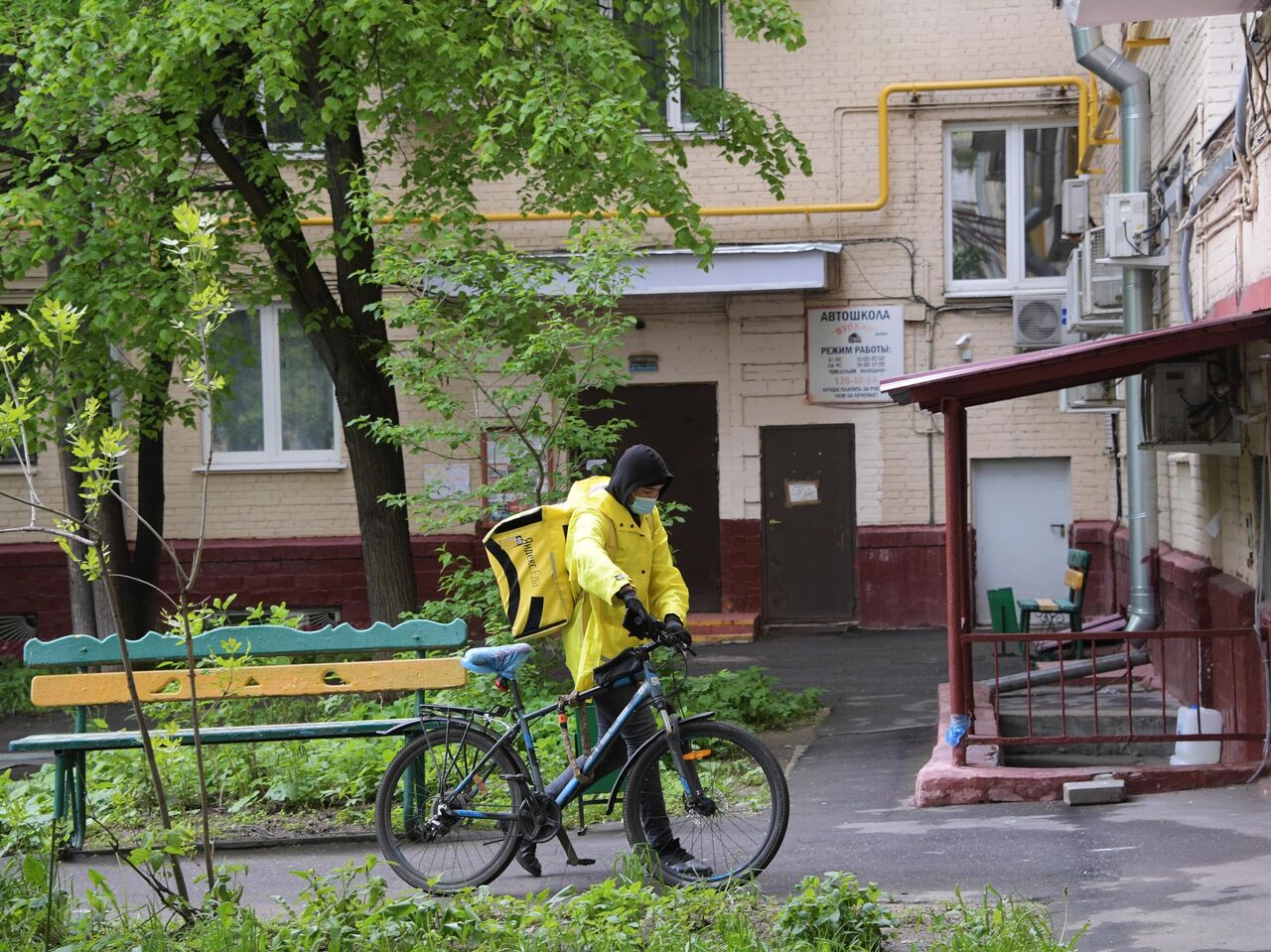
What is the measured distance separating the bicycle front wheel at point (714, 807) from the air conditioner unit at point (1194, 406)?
3.92 meters

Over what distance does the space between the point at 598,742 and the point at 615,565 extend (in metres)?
0.78

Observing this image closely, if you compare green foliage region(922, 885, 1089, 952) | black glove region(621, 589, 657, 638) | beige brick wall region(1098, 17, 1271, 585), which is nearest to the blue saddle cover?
black glove region(621, 589, 657, 638)

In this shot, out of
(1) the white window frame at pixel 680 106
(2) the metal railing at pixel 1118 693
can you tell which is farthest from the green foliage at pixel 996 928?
(1) the white window frame at pixel 680 106

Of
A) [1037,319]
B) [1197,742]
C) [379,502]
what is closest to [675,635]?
[1197,742]

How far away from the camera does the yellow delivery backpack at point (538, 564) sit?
6.18m

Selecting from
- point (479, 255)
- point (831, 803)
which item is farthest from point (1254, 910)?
point (479, 255)

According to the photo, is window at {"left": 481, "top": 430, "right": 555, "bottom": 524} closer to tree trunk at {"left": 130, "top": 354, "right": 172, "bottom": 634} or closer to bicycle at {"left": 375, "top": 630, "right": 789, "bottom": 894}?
bicycle at {"left": 375, "top": 630, "right": 789, "bottom": 894}

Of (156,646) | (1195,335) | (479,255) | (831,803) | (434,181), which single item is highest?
(434,181)

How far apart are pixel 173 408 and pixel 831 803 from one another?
22.7ft

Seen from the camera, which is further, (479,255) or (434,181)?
(434,181)

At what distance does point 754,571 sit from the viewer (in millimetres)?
16484

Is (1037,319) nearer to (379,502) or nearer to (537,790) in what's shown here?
(379,502)

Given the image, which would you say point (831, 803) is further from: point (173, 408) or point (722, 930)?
point (173, 408)

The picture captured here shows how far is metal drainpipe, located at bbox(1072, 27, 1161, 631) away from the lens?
11211mm
